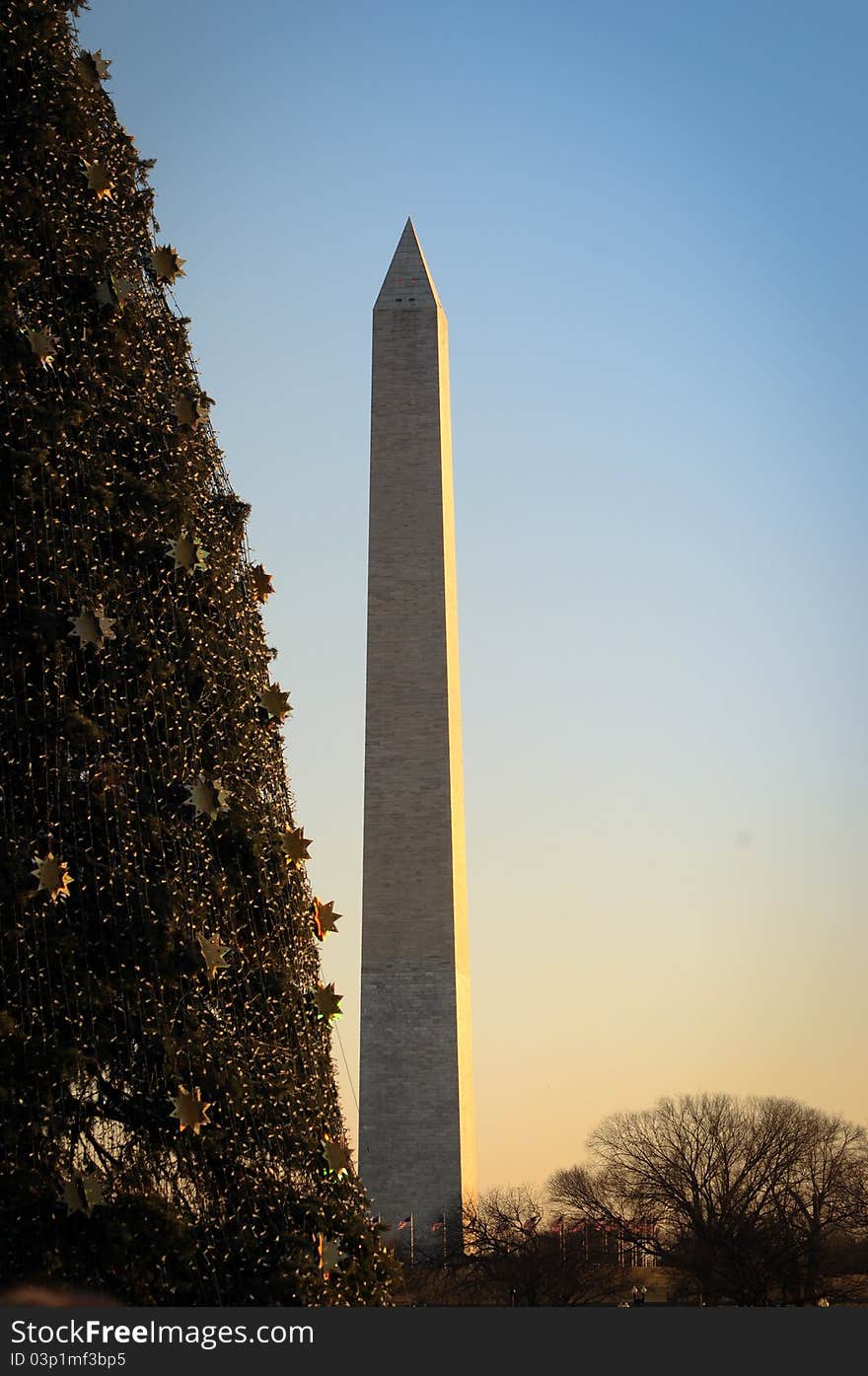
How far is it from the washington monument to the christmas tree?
17441 millimetres

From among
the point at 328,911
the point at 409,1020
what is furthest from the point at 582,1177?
the point at 328,911

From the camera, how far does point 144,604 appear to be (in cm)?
1647

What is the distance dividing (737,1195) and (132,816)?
2402 centimetres

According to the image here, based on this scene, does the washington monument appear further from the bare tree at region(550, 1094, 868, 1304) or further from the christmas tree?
the christmas tree

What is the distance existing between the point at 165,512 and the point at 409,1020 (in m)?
19.5

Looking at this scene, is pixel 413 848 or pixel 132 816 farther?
pixel 413 848

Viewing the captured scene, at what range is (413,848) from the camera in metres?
34.7

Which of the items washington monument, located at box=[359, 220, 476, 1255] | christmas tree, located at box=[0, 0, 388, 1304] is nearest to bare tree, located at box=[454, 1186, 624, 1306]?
washington monument, located at box=[359, 220, 476, 1255]

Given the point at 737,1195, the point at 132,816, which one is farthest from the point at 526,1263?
the point at 132,816

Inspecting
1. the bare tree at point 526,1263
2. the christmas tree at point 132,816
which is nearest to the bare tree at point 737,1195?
the bare tree at point 526,1263

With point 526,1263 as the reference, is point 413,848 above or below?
above

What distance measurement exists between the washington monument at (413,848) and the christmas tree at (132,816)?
57.2ft

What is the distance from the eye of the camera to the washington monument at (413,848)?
34281 mm

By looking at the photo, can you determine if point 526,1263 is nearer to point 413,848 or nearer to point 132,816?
point 413,848
